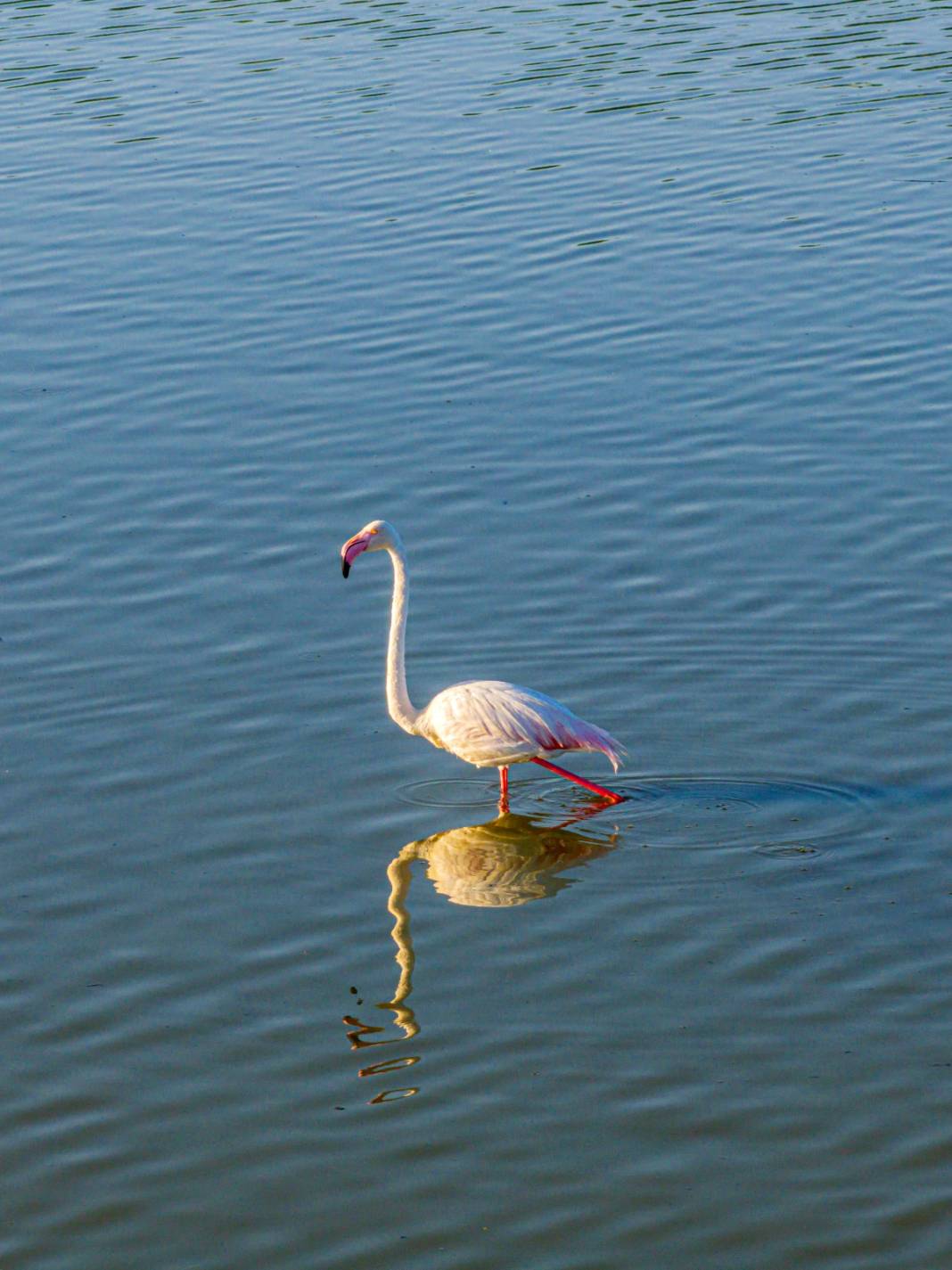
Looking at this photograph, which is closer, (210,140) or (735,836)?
(735,836)

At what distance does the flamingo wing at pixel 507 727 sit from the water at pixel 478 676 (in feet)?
1.24

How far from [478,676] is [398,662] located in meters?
1.06

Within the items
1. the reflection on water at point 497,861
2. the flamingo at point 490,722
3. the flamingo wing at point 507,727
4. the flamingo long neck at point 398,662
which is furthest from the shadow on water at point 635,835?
the flamingo long neck at point 398,662

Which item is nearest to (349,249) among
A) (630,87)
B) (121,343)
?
(121,343)

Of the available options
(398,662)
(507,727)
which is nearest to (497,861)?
(507,727)

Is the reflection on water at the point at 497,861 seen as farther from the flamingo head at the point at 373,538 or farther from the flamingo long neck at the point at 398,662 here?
the flamingo head at the point at 373,538

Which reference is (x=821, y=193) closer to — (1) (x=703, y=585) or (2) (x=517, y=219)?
(2) (x=517, y=219)

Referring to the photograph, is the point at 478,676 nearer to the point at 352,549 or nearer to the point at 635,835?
the point at 352,549

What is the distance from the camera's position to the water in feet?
22.9

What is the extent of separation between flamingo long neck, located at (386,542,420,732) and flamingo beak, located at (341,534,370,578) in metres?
0.18

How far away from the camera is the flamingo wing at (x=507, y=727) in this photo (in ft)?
31.0

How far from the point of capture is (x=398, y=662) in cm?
996

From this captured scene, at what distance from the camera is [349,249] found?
18141 mm

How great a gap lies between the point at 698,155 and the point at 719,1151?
15069 millimetres
